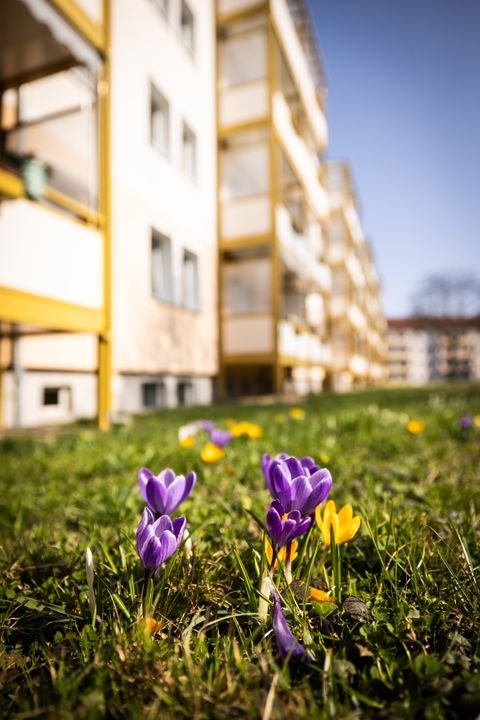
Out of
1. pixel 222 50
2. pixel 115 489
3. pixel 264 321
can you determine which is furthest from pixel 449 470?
pixel 222 50

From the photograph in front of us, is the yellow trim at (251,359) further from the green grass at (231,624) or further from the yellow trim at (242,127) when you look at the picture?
the green grass at (231,624)

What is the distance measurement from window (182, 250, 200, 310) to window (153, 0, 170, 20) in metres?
5.09

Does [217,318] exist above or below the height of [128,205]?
below

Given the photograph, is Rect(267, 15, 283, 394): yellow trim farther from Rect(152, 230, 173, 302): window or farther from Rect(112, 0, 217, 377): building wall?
Rect(152, 230, 173, 302): window

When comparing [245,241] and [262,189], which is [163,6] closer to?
[245,241]

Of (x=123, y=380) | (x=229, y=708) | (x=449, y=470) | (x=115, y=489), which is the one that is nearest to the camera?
(x=229, y=708)

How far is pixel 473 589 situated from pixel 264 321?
10.8 metres

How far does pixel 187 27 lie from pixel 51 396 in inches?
396

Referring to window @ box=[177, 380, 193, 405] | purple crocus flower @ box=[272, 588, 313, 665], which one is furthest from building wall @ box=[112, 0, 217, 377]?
purple crocus flower @ box=[272, 588, 313, 665]

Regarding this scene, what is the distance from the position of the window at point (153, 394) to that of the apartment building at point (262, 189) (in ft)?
8.62

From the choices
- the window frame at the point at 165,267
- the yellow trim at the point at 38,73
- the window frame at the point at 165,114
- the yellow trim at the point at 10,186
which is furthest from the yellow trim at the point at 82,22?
the window frame at the point at 165,267

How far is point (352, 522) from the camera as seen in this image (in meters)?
0.93

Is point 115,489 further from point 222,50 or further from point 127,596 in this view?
point 222,50

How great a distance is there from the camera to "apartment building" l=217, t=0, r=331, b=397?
11727mm
